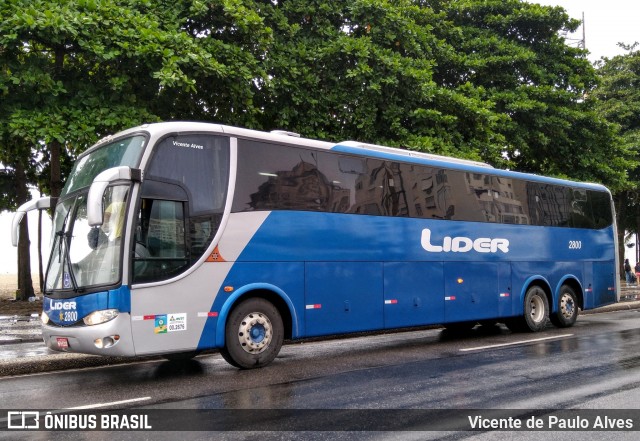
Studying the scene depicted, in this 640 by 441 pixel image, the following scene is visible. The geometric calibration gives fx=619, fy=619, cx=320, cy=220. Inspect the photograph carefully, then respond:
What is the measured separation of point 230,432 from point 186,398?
177 centimetres

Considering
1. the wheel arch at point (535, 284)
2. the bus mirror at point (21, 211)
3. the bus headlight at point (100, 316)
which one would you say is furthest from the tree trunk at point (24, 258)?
the wheel arch at point (535, 284)

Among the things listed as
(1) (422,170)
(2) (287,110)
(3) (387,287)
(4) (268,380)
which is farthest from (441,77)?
(4) (268,380)

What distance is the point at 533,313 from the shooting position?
14578 mm

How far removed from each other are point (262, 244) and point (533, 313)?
806 centimetres

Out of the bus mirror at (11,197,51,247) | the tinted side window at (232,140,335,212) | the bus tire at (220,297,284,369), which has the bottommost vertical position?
the bus tire at (220,297,284,369)

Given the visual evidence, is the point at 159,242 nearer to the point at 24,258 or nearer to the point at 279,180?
the point at 279,180

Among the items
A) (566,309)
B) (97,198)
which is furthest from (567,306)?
(97,198)

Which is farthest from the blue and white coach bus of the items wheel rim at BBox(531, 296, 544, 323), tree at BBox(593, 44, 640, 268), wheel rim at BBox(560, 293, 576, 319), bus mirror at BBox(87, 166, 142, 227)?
tree at BBox(593, 44, 640, 268)

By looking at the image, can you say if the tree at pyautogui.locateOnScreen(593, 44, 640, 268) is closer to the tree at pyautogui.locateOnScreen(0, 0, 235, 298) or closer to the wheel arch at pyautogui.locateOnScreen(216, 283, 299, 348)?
the tree at pyautogui.locateOnScreen(0, 0, 235, 298)

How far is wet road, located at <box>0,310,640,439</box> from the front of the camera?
6.50m

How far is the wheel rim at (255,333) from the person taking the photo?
9.03 m

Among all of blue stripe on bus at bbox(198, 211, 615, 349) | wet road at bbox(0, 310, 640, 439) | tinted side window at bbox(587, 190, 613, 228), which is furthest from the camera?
tinted side window at bbox(587, 190, 613, 228)

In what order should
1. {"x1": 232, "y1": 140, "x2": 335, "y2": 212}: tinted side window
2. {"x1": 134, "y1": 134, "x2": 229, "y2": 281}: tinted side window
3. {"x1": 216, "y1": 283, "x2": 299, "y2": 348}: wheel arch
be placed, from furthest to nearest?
{"x1": 232, "y1": 140, "x2": 335, "y2": 212}: tinted side window < {"x1": 216, "y1": 283, "x2": 299, "y2": 348}: wheel arch < {"x1": 134, "y1": 134, "x2": 229, "y2": 281}: tinted side window

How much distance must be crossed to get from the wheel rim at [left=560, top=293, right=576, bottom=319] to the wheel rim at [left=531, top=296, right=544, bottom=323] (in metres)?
0.85
